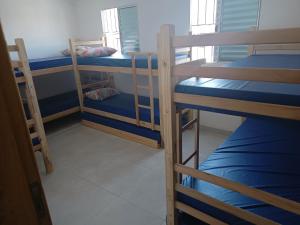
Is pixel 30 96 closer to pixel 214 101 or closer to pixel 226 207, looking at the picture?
pixel 214 101

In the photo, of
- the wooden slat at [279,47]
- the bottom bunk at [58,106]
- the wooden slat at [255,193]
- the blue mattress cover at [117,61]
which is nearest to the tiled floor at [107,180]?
the bottom bunk at [58,106]

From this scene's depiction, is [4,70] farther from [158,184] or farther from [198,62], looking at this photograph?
[158,184]

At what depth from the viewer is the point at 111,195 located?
2.29m

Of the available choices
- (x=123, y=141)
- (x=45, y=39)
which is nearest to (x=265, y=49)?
(x=123, y=141)

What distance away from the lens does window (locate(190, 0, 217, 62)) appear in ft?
10.1

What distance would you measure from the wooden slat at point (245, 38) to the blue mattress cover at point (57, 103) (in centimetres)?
315

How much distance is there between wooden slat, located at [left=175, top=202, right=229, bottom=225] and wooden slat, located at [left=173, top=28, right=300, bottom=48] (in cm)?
104

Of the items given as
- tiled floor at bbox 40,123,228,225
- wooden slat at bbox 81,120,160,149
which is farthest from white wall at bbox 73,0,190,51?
tiled floor at bbox 40,123,228,225

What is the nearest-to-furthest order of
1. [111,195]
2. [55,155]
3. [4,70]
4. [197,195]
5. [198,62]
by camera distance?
[4,70], [197,195], [198,62], [111,195], [55,155]

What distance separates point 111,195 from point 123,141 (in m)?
1.23

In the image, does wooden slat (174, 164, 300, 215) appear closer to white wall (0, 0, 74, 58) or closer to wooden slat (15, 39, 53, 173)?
wooden slat (15, 39, 53, 173)

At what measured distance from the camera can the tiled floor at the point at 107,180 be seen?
6.68 ft

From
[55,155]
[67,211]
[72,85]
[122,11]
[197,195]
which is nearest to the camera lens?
[197,195]

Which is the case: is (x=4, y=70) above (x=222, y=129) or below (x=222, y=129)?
above
